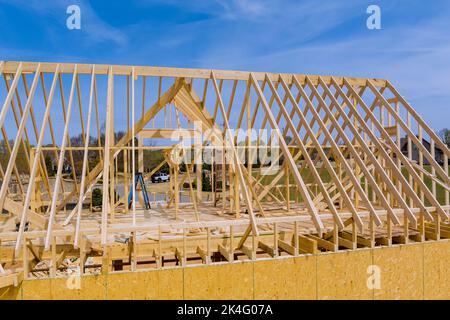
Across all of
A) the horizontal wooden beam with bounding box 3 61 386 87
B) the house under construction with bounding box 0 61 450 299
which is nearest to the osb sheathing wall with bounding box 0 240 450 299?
the house under construction with bounding box 0 61 450 299

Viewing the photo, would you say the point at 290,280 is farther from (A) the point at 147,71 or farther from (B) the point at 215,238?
(A) the point at 147,71

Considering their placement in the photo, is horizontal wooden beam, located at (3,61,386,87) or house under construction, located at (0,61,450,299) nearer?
house under construction, located at (0,61,450,299)

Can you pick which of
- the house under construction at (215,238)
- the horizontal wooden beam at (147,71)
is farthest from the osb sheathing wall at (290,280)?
the horizontal wooden beam at (147,71)

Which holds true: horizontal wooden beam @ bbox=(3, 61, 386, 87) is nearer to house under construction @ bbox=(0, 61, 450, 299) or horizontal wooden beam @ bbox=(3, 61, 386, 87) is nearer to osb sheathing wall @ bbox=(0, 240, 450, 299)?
house under construction @ bbox=(0, 61, 450, 299)

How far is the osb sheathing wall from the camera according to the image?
556 centimetres

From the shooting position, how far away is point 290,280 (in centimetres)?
625

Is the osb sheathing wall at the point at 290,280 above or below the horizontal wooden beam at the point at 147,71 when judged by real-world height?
below

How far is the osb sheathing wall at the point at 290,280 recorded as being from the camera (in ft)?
18.2

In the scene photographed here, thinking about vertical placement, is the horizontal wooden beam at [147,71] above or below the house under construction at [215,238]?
above

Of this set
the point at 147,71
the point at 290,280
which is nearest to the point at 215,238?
the point at 290,280

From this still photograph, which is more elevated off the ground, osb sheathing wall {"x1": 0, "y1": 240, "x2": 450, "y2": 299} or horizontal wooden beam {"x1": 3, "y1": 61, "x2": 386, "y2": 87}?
horizontal wooden beam {"x1": 3, "y1": 61, "x2": 386, "y2": 87}

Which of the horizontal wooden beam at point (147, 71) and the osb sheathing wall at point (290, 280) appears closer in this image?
the osb sheathing wall at point (290, 280)

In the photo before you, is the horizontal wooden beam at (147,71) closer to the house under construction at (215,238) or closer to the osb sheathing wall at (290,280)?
the house under construction at (215,238)
